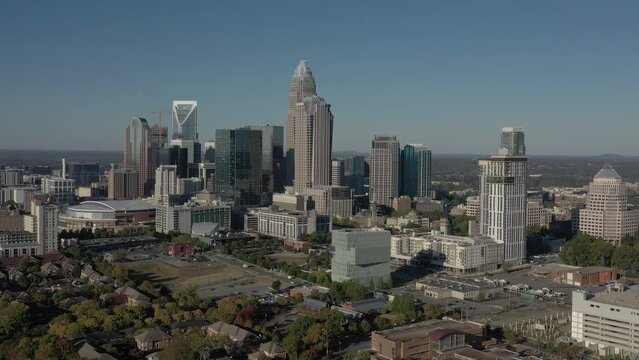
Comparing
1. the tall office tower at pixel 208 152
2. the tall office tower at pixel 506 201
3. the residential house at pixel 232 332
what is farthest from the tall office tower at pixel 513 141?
the tall office tower at pixel 208 152

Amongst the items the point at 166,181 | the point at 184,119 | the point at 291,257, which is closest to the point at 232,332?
the point at 291,257

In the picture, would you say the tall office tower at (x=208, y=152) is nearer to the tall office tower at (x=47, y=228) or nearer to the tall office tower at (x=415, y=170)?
the tall office tower at (x=415, y=170)

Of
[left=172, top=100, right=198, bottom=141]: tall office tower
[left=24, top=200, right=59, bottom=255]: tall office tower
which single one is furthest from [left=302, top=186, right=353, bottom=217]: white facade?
[left=172, top=100, right=198, bottom=141]: tall office tower

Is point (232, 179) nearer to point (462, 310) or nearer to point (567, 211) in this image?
point (567, 211)

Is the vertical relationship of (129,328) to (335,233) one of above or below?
below

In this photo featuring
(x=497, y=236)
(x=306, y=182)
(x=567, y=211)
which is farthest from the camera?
(x=306, y=182)

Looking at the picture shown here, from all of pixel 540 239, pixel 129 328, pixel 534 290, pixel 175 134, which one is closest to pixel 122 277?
pixel 129 328

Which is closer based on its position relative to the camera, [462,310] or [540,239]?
[462,310]
